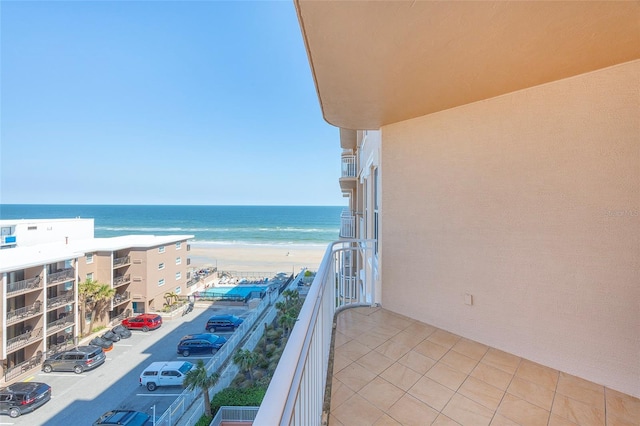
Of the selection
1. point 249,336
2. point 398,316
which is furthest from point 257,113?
point 398,316

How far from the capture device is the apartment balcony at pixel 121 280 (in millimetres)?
13455

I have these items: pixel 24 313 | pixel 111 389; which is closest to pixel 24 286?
pixel 24 313

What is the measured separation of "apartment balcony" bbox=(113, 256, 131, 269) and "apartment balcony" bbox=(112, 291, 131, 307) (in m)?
1.52

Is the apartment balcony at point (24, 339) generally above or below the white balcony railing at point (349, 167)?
below

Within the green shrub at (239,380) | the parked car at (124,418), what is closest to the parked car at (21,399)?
the parked car at (124,418)

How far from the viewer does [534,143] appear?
2400 millimetres

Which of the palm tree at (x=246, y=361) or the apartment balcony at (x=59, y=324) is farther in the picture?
the apartment balcony at (x=59, y=324)

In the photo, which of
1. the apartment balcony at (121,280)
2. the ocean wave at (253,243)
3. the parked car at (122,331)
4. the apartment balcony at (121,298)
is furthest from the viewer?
the ocean wave at (253,243)

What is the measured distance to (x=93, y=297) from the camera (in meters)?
11.9

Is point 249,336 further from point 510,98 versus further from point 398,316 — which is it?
point 510,98

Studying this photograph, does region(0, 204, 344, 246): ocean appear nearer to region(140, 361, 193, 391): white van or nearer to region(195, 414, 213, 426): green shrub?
region(140, 361, 193, 391): white van

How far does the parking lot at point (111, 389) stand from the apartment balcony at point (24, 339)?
1.17 meters

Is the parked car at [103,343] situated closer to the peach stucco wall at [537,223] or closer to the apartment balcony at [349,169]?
the apartment balcony at [349,169]

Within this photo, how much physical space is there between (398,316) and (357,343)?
0.91 m
